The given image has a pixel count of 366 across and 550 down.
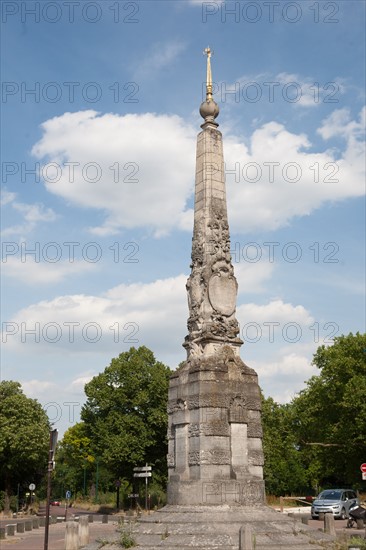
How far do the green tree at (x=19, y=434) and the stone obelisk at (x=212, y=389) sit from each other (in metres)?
35.2

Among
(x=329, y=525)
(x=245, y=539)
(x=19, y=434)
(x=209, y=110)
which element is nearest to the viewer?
(x=245, y=539)

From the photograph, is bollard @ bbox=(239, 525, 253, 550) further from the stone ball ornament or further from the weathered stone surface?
the stone ball ornament

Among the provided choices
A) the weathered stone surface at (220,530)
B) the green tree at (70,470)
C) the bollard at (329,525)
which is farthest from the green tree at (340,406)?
the green tree at (70,470)

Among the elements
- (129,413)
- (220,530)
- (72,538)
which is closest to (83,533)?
(72,538)

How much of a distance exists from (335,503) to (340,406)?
10.3 metres

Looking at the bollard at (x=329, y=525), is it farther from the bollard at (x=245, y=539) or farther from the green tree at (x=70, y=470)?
the green tree at (x=70, y=470)

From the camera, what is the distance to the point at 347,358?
44.5 meters

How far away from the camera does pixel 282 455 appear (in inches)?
2876

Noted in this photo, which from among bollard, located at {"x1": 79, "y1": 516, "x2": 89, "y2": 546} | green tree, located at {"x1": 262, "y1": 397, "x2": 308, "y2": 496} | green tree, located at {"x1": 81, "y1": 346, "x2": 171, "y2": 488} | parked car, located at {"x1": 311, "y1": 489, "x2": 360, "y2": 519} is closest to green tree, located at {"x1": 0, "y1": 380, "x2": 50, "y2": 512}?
green tree, located at {"x1": 81, "y1": 346, "x2": 171, "y2": 488}

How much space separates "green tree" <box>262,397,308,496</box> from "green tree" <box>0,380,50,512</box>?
2375 cm

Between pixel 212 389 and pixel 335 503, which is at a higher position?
pixel 212 389

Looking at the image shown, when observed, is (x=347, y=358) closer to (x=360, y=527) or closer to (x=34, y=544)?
(x=360, y=527)

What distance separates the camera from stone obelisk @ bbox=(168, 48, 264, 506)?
1705cm

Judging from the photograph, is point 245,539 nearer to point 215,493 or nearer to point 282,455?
point 215,493
